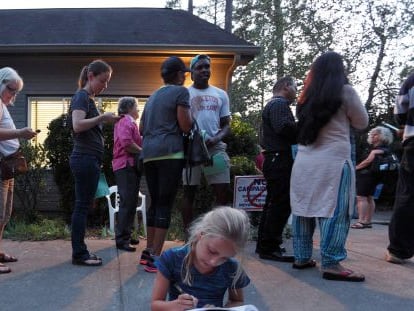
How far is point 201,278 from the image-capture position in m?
2.46

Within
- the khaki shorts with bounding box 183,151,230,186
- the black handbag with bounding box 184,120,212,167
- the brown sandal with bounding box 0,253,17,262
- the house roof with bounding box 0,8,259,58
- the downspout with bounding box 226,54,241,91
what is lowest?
the brown sandal with bounding box 0,253,17,262

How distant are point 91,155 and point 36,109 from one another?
6297mm

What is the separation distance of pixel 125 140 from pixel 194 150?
48.1 inches

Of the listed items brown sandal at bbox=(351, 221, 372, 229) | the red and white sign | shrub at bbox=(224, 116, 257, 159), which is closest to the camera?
the red and white sign

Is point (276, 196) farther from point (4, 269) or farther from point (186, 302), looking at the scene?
point (186, 302)

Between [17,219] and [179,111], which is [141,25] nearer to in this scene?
[17,219]

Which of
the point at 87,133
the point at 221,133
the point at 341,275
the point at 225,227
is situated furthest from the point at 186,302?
the point at 221,133

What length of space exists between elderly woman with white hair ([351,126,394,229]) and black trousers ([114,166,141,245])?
14.4 ft

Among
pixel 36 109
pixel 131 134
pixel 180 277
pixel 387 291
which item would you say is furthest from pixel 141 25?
pixel 180 277

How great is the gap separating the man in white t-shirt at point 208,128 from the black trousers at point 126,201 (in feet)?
2.31

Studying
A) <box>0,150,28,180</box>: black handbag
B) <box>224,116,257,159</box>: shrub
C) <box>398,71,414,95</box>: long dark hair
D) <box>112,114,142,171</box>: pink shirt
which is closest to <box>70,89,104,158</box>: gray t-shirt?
<box>0,150,28,180</box>: black handbag

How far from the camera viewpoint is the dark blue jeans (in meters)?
4.48

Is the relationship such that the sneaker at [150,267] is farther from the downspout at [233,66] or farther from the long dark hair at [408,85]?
the downspout at [233,66]

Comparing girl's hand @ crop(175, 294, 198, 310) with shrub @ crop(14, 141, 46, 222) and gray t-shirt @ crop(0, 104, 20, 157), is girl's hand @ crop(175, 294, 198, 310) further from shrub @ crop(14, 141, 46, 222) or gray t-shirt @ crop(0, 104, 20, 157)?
shrub @ crop(14, 141, 46, 222)
